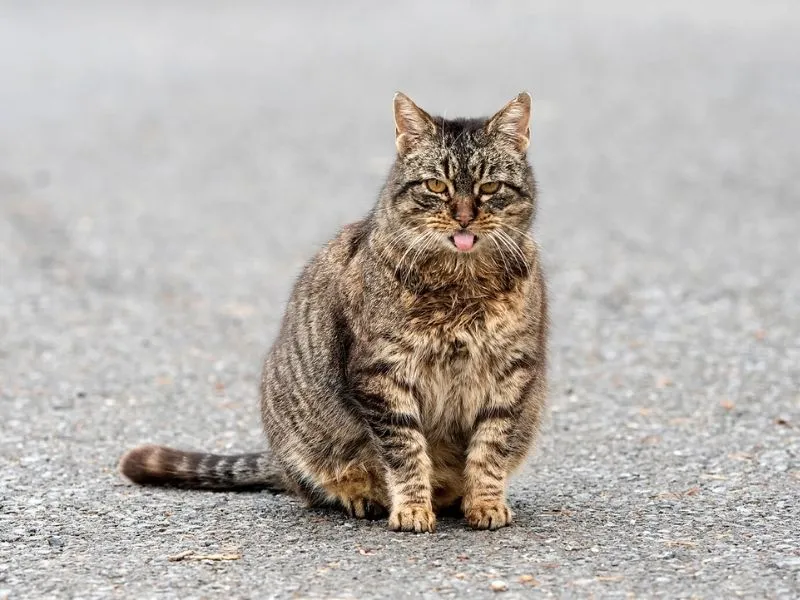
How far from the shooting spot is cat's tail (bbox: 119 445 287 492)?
19.8 ft

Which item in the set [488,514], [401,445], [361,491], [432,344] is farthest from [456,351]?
[361,491]

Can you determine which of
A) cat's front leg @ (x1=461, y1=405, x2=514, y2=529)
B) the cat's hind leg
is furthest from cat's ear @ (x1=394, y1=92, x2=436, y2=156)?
the cat's hind leg

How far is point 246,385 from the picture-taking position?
8289mm

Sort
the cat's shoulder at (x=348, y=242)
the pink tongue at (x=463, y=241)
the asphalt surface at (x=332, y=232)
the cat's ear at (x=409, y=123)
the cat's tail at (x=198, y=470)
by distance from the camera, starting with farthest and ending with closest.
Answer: the cat's tail at (x=198, y=470)
the cat's shoulder at (x=348, y=242)
the cat's ear at (x=409, y=123)
the pink tongue at (x=463, y=241)
the asphalt surface at (x=332, y=232)

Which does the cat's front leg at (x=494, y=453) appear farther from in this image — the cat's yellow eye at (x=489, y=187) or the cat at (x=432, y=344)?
the cat's yellow eye at (x=489, y=187)

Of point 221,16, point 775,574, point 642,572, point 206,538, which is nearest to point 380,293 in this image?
point 206,538

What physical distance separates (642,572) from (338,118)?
41.6ft

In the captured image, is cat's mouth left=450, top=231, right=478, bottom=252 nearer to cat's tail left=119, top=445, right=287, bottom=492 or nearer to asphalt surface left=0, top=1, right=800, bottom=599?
asphalt surface left=0, top=1, right=800, bottom=599

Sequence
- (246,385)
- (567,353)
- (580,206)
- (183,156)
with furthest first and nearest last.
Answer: (183,156)
(580,206)
(567,353)
(246,385)

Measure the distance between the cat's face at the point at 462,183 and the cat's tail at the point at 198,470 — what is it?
4.44 feet

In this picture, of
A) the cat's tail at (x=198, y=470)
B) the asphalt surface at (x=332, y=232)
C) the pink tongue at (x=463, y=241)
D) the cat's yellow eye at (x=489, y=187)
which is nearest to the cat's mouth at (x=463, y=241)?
the pink tongue at (x=463, y=241)

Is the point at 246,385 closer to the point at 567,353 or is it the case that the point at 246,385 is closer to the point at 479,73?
the point at 567,353

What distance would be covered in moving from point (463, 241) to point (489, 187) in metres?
0.26

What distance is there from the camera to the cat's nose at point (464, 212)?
17.3 ft
